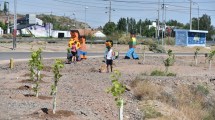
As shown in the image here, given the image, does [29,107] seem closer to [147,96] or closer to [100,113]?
[100,113]

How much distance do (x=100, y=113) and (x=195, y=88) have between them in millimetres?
9882

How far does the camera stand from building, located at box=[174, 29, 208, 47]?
77.9 metres

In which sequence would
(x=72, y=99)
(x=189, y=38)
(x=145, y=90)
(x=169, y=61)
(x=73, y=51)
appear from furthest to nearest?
(x=189, y=38) → (x=73, y=51) → (x=169, y=61) → (x=145, y=90) → (x=72, y=99)

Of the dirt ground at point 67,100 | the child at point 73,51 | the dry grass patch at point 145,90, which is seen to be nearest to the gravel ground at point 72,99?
the dirt ground at point 67,100

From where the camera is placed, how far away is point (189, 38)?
7881 centimetres

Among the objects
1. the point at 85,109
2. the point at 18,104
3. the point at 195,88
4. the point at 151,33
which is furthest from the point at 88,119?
the point at 151,33

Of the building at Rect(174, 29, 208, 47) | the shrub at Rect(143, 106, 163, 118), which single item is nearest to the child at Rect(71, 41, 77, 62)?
the shrub at Rect(143, 106, 163, 118)

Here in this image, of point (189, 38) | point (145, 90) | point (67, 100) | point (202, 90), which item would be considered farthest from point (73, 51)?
point (189, 38)

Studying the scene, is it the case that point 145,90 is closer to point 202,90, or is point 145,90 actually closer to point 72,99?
point 202,90

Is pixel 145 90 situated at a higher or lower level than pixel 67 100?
lower

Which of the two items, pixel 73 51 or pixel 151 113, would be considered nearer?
pixel 151 113

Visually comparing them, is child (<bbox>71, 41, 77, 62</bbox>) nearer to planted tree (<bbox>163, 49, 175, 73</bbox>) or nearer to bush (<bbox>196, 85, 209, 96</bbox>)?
planted tree (<bbox>163, 49, 175, 73</bbox>)

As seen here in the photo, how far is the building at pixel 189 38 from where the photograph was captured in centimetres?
7794

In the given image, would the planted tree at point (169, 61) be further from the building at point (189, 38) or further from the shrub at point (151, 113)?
the building at point (189, 38)
